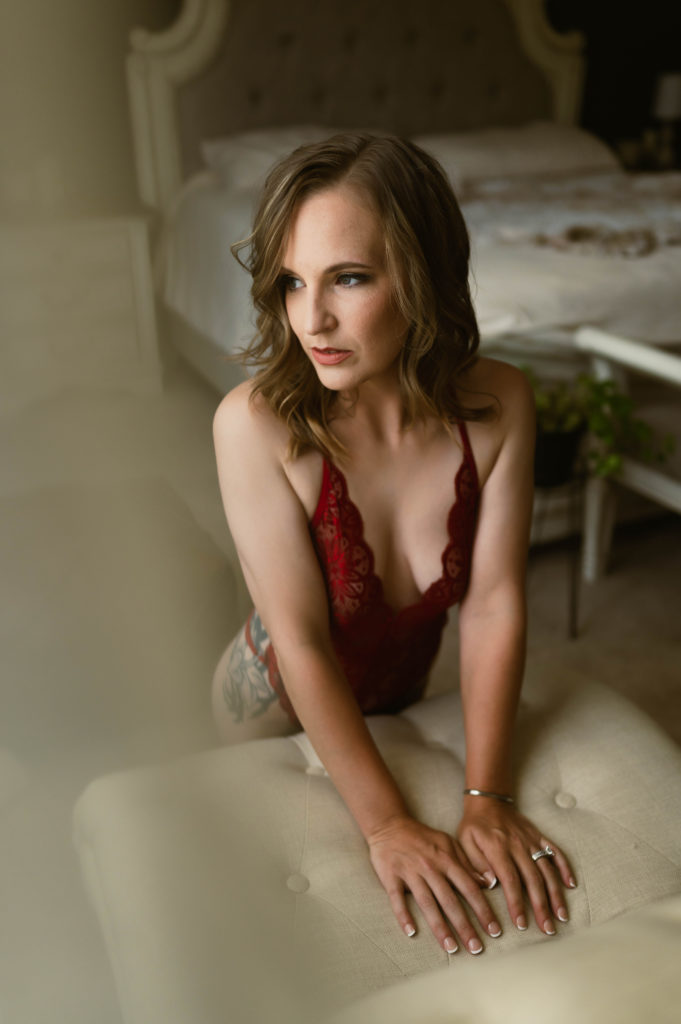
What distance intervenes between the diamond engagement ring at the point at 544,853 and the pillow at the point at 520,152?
6.51 ft

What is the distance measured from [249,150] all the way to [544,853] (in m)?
2.00

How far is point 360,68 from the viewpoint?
237cm

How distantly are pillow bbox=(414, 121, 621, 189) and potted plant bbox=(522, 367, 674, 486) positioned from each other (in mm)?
1097

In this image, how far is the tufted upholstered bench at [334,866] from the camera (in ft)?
0.48

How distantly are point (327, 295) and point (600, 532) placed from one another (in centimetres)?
121

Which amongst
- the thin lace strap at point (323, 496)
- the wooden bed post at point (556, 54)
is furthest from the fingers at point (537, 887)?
the wooden bed post at point (556, 54)

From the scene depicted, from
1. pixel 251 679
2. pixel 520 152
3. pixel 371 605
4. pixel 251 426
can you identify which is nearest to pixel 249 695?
pixel 251 679

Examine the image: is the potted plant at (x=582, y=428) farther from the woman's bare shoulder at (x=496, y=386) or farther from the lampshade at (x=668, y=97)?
the lampshade at (x=668, y=97)

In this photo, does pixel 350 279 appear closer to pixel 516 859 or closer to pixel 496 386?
pixel 496 386

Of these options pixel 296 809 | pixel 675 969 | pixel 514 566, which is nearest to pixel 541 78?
pixel 514 566

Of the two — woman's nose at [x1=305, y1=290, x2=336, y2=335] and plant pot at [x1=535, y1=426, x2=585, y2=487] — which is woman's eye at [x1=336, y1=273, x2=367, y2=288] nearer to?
woman's nose at [x1=305, y1=290, x2=336, y2=335]

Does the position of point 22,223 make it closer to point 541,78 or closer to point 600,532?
point 600,532

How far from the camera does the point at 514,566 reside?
26.7 inches

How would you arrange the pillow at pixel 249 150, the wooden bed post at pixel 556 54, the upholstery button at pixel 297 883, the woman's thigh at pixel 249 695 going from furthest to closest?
the wooden bed post at pixel 556 54 < the pillow at pixel 249 150 < the woman's thigh at pixel 249 695 < the upholstery button at pixel 297 883
